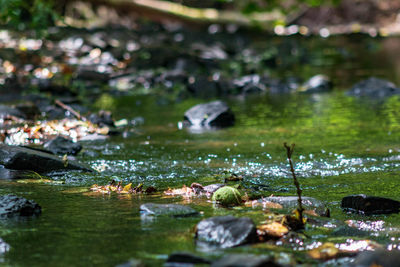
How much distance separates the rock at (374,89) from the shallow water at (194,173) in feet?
1.89

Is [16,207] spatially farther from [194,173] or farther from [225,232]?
[194,173]

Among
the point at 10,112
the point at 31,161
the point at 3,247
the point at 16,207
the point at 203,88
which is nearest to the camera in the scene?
the point at 3,247

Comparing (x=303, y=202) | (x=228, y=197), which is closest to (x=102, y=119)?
(x=228, y=197)

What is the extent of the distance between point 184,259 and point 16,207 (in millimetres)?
1005

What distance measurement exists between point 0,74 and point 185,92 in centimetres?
303

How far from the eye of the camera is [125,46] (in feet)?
42.8

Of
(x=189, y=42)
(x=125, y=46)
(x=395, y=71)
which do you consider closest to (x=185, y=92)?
(x=395, y=71)

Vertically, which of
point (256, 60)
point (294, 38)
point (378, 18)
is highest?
point (378, 18)

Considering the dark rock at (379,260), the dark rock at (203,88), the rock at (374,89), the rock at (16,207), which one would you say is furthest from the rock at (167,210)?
the dark rock at (203,88)

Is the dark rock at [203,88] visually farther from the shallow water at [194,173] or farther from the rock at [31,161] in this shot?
the rock at [31,161]

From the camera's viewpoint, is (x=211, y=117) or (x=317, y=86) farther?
(x=317, y=86)

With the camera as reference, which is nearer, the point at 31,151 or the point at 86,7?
the point at 31,151

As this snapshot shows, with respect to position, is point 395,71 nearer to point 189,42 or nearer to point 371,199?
point 189,42

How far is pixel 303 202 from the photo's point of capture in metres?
2.88
